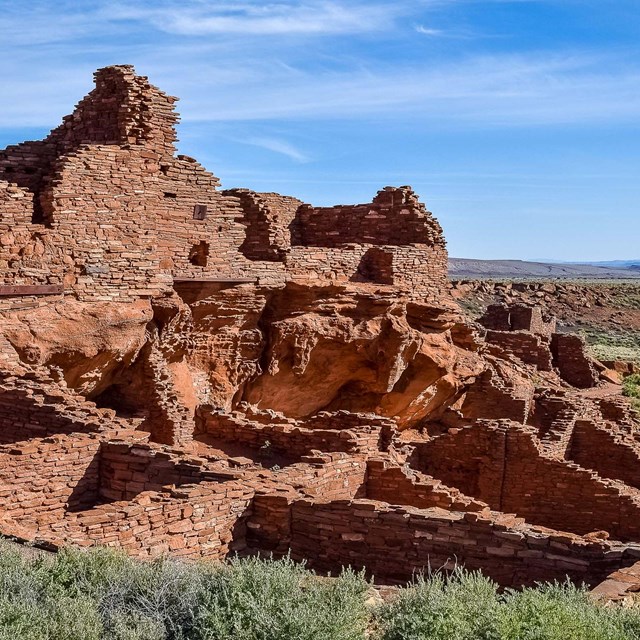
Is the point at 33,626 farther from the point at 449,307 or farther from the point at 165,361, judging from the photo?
the point at 449,307

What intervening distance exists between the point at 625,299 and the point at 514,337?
202 feet

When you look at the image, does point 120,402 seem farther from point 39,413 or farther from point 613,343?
point 613,343

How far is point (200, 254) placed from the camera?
1486 cm

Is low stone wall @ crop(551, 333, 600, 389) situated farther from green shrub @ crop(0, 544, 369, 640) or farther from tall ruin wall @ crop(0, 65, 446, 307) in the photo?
green shrub @ crop(0, 544, 369, 640)

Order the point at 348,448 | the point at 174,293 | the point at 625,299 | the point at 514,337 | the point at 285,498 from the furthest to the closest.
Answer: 1. the point at 625,299
2. the point at 514,337
3. the point at 174,293
4. the point at 348,448
5. the point at 285,498

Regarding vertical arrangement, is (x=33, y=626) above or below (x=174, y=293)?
below

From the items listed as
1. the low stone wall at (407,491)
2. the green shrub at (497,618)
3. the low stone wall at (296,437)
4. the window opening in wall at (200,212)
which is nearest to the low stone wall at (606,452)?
the low stone wall at (296,437)

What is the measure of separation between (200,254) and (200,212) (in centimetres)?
70

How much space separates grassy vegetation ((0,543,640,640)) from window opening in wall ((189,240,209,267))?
866 cm

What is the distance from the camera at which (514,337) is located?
26.1 meters

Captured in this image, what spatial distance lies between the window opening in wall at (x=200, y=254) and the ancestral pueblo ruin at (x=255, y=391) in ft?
0.12

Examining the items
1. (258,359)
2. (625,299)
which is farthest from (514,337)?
(625,299)

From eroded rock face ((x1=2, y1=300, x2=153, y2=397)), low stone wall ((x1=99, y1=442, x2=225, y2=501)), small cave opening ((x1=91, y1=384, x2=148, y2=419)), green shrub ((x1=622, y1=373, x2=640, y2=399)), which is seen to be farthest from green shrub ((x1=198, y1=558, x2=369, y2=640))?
green shrub ((x1=622, y1=373, x2=640, y2=399))

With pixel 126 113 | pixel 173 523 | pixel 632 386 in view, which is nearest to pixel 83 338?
pixel 126 113
